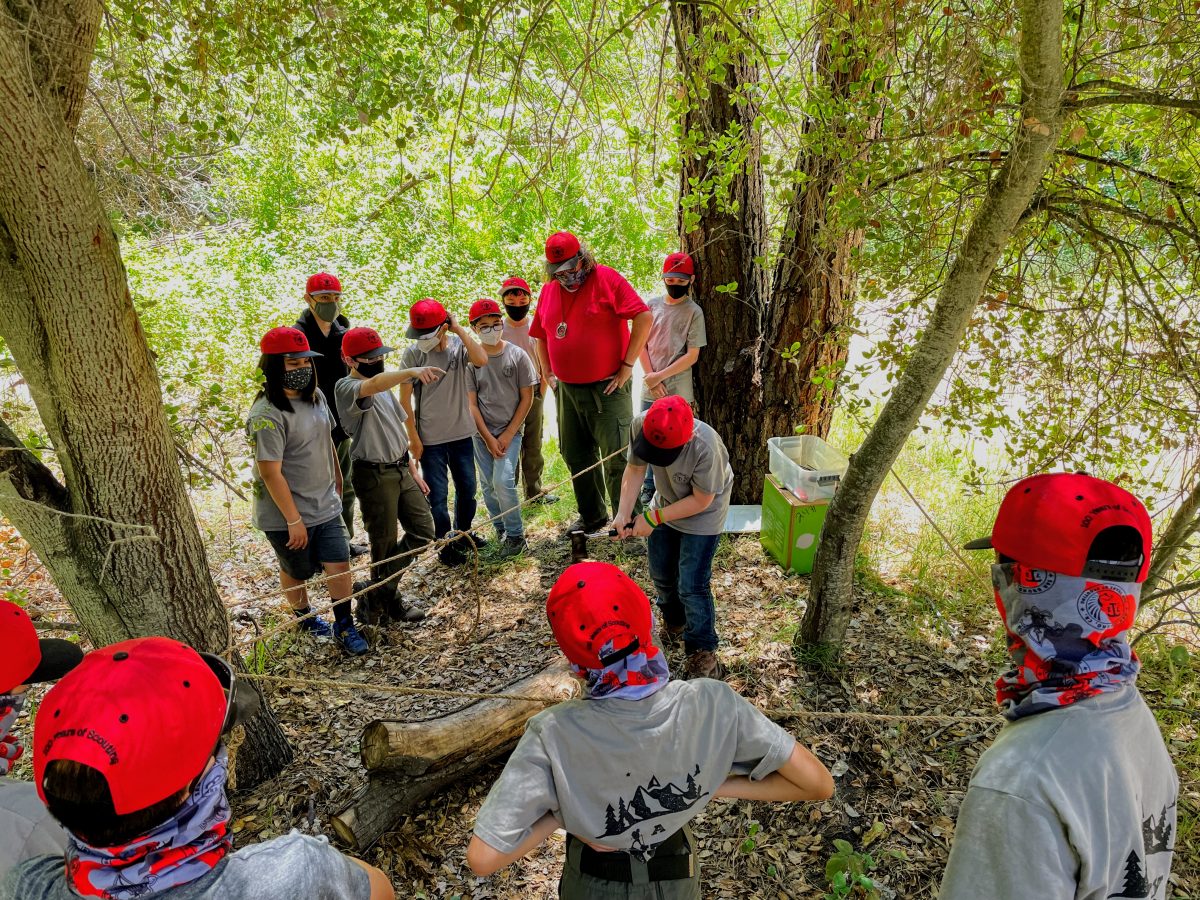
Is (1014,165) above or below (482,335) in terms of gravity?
above

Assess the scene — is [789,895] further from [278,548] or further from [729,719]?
[278,548]

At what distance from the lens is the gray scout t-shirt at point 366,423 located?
4.04 metres

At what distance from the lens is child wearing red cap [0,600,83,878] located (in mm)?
1446

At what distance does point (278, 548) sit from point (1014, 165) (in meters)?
3.85

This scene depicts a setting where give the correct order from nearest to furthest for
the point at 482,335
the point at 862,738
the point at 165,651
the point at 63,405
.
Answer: the point at 165,651, the point at 63,405, the point at 862,738, the point at 482,335

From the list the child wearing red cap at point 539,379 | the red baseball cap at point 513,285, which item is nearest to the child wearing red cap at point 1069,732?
the child wearing red cap at point 539,379

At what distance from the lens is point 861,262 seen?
339cm

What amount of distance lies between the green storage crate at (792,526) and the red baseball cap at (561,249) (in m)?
1.95

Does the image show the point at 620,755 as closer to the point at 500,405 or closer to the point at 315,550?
the point at 315,550

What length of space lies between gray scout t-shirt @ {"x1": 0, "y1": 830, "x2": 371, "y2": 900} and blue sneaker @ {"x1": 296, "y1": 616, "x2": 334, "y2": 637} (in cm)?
319

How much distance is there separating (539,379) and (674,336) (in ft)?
3.45

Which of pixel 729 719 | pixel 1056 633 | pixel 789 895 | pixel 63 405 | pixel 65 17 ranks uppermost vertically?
pixel 65 17

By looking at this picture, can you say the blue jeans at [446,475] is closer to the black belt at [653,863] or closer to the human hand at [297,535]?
the human hand at [297,535]

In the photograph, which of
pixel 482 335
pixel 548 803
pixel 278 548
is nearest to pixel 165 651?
pixel 548 803
